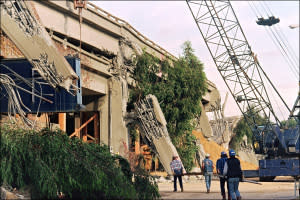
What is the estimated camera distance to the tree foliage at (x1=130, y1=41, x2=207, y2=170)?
37469 mm

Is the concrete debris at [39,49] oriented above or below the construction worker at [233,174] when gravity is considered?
above

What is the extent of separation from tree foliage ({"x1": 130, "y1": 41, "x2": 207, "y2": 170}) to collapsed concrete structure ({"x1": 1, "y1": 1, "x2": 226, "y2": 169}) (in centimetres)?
101

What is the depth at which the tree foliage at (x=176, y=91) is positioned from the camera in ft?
123

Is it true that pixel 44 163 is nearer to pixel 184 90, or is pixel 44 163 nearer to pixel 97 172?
pixel 97 172

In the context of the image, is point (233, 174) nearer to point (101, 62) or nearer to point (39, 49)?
point (39, 49)

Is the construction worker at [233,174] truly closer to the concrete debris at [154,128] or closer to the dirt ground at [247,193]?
the dirt ground at [247,193]

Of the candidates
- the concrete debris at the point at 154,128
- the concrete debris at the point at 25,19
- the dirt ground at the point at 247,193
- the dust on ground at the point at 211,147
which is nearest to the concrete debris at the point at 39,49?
the concrete debris at the point at 25,19

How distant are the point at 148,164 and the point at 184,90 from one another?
751 cm

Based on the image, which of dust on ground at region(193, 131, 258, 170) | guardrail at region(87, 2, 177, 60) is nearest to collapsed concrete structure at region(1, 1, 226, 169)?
guardrail at region(87, 2, 177, 60)

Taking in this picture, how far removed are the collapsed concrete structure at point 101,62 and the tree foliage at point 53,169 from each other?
16.5 m

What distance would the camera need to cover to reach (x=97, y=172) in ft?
41.7

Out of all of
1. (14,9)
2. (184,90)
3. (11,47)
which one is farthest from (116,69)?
(14,9)

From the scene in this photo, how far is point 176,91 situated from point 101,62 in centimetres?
795

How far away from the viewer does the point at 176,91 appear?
1534 inches
